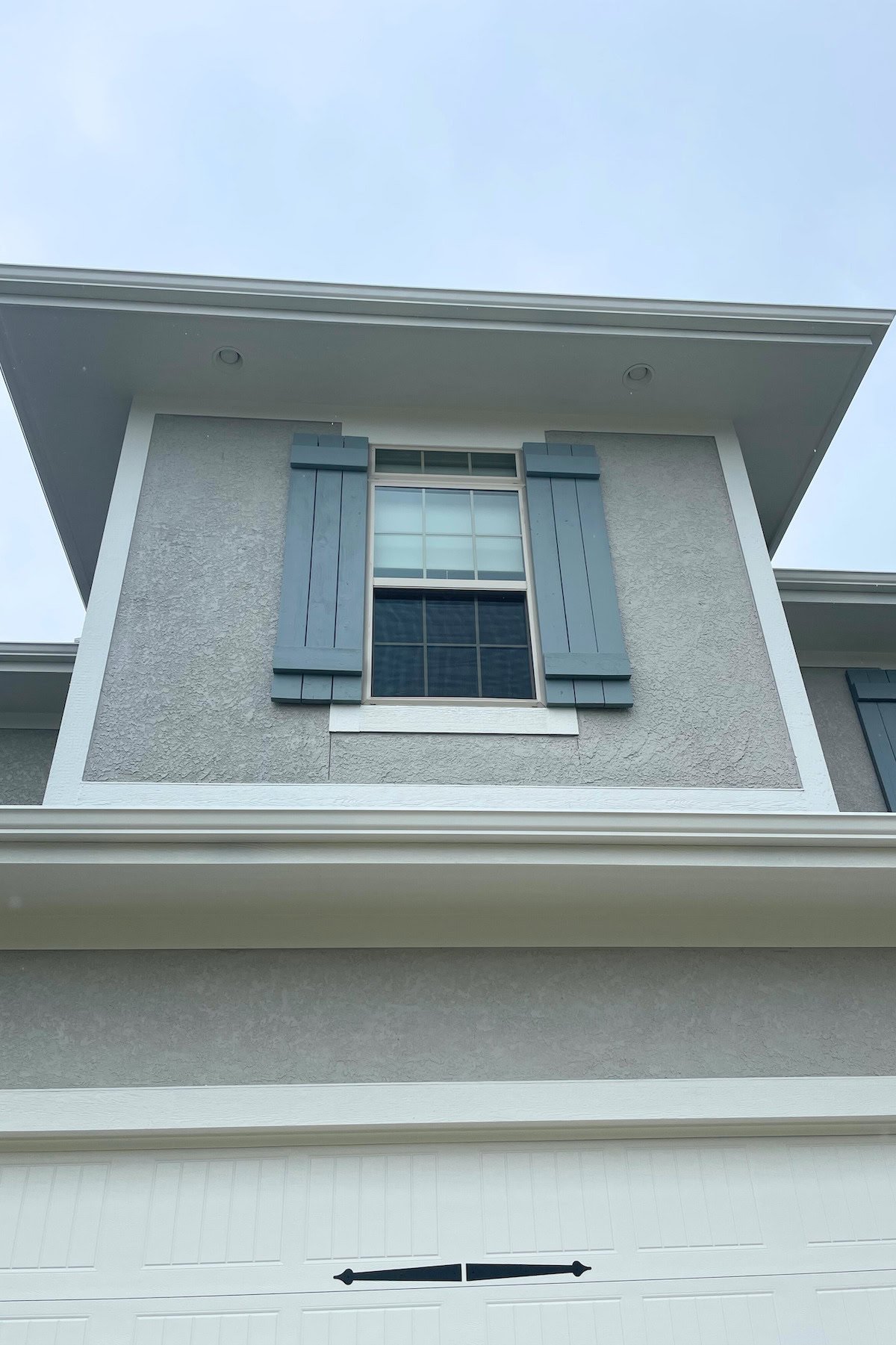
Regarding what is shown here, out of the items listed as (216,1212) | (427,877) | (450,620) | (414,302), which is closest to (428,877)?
(427,877)

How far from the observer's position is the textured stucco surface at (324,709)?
4.67 m

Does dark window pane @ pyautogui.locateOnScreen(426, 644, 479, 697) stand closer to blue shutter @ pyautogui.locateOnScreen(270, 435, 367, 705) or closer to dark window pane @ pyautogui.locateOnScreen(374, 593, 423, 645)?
dark window pane @ pyautogui.locateOnScreen(374, 593, 423, 645)

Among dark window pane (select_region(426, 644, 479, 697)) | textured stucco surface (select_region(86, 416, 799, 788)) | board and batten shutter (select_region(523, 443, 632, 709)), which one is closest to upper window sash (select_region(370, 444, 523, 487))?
board and batten shutter (select_region(523, 443, 632, 709))

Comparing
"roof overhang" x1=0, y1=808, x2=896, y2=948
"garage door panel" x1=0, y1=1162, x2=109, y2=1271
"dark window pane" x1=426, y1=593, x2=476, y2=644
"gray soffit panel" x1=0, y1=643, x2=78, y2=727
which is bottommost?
"garage door panel" x1=0, y1=1162, x2=109, y2=1271

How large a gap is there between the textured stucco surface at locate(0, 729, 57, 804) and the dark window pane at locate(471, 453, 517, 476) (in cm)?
328

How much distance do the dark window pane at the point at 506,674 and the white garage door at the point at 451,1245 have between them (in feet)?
6.69

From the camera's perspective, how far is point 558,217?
2605cm

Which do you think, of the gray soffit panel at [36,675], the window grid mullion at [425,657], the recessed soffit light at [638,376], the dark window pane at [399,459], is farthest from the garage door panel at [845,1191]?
the gray soffit panel at [36,675]

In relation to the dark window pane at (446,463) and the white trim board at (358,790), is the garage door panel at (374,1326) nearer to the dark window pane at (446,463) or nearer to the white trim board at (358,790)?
the white trim board at (358,790)

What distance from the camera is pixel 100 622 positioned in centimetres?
495

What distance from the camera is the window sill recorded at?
478cm

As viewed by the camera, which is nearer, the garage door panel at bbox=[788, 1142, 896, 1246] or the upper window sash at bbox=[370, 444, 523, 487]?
the garage door panel at bbox=[788, 1142, 896, 1246]

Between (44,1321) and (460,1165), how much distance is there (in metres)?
1.48

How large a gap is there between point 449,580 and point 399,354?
1.35 metres
